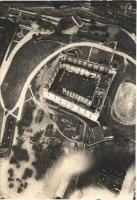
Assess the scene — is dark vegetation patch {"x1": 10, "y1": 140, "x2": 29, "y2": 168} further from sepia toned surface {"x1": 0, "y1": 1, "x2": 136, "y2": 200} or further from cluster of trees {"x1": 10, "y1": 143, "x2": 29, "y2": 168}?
sepia toned surface {"x1": 0, "y1": 1, "x2": 136, "y2": 200}

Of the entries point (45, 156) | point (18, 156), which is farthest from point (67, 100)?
point (18, 156)

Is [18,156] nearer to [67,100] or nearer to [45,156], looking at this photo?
[45,156]

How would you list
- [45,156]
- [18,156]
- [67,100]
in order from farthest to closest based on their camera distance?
[18,156] < [45,156] < [67,100]

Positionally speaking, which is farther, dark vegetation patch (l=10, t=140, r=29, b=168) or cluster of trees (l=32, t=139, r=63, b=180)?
dark vegetation patch (l=10, t=140, r=29, b=168)

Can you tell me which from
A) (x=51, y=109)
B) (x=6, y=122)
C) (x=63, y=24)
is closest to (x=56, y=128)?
(x=51, y=109)

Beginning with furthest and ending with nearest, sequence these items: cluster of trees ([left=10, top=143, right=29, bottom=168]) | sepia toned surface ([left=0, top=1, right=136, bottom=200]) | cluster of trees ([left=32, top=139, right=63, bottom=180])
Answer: cluster of trees ([left=10, top=143, right=29, bottom=168])
cluster of trees ([left=32, top=139, right=63, bottom=180])
sepia toned surface ([left=0, top=1, right=136, bottom=200])

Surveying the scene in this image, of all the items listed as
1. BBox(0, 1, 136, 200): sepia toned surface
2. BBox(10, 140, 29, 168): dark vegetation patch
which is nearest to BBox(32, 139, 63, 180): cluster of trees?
BBox(0, 1, 136, 200): sepia toned surface

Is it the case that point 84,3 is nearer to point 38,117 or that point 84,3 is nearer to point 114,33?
point 114,33

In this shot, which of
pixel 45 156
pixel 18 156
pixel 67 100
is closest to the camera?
pixel 67 100

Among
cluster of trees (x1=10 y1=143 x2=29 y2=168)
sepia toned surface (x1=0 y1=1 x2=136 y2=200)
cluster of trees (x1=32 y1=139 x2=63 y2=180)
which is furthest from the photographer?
cluster of trees (x1=10 y1=143 x2=29 y2=168)
